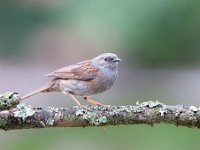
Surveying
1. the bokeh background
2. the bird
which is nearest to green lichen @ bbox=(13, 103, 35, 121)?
the bird

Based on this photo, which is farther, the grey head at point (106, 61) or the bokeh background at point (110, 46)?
the bokeh background at point (110, 46)

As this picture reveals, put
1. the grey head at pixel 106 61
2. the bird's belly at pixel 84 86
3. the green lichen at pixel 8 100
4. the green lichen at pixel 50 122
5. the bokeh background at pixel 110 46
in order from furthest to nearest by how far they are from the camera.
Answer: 1. the bokeh background at pixel 110 46
2. the grey head at pixel 106 61
3. the bird's belly at pixel 84 86
4. the green lichen at pixel 50 122
5. the green lichen at pixel 8 100

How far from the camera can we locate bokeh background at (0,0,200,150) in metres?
15.4

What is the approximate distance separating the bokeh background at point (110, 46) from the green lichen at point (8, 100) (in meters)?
7.06

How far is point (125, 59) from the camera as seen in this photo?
754 inches

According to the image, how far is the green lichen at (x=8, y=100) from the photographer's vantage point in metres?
5.61

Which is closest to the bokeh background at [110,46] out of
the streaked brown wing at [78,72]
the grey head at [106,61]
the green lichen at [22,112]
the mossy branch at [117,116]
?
the grey head at [106,61]

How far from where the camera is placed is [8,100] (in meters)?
5.64

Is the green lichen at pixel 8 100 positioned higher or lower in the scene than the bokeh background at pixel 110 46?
lower

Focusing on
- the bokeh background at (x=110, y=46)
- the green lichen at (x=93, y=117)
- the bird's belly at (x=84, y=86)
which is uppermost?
the bokeh background at (x=110, y=46)

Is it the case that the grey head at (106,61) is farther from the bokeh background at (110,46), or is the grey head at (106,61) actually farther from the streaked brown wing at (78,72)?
the bokeh background at (110,46)

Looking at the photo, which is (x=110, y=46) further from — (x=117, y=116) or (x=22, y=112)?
(x=22, y=112)

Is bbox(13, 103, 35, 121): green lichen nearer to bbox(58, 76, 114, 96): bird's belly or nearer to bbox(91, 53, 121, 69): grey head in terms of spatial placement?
bbox(58, 76, 114, 96): bird's belly

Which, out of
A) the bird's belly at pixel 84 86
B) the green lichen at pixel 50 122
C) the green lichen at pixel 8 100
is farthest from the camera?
the bird's belly at pixel 84 86
